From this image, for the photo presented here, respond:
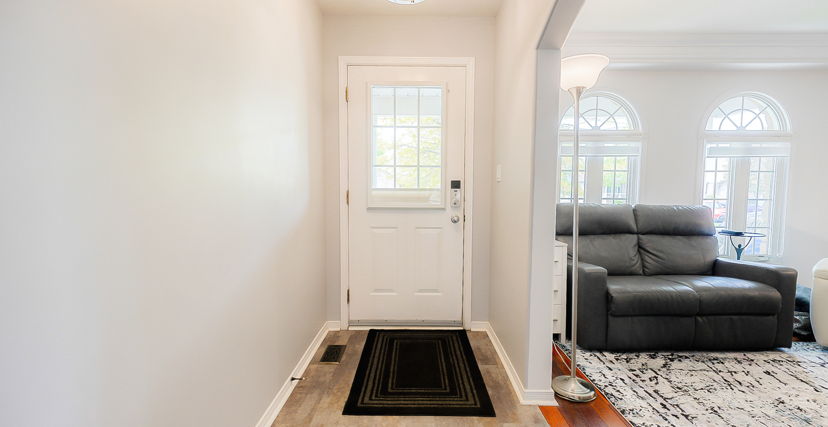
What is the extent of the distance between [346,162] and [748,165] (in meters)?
4.41

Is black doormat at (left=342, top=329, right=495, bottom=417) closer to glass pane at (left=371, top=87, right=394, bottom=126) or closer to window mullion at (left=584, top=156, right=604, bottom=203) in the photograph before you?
glass pane at (left=371, top=87, right=394, bottom=126)

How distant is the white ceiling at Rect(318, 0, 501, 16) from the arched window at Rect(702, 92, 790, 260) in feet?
9.85

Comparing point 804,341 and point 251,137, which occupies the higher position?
point 251,137

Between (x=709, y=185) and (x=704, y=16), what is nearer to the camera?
(x=704, y=16)

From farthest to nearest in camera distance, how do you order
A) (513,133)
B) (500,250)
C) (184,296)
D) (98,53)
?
(500,250) → (513,133) → (184,296) → (98,53)

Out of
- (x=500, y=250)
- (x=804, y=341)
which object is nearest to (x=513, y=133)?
(x=500, y=250)

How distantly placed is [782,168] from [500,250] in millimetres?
3819

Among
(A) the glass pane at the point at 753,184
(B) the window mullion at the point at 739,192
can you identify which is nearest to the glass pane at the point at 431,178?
(B) the window mullion at the point at 739,192

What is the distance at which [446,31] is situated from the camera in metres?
2.85

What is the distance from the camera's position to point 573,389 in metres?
2.01

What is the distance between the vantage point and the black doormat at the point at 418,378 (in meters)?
1.89

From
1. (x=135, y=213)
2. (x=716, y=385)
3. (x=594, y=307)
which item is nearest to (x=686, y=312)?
(x=716, y=385)

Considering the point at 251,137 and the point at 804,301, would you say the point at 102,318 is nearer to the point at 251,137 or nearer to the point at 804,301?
the point at 251,137

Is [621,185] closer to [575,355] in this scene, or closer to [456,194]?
[456,194]
